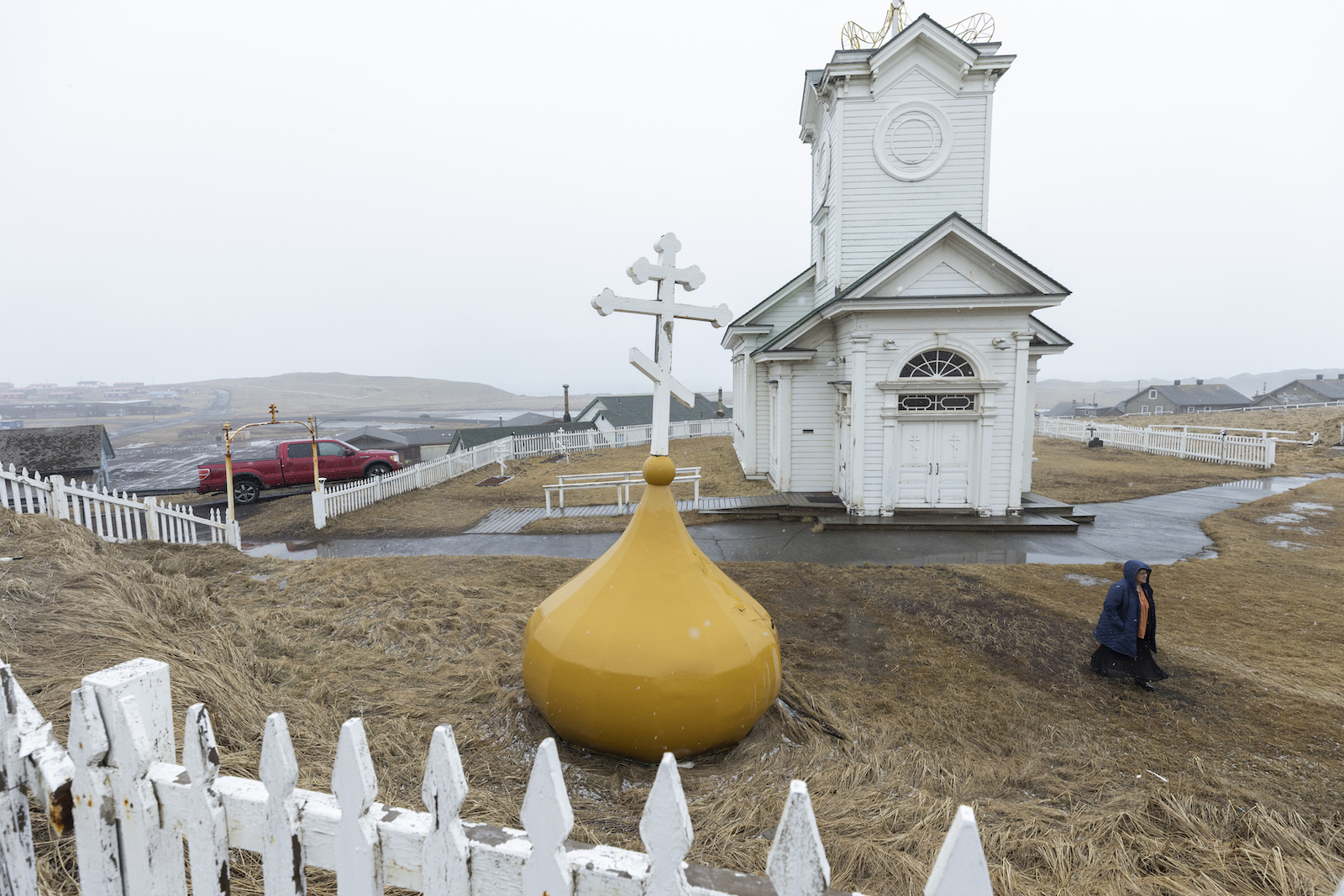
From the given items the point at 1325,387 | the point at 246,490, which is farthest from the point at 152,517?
the point at 1325,387

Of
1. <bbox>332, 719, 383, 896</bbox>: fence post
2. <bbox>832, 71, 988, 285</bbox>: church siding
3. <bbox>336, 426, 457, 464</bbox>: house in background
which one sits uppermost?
<bbox>832, 71, 988, 285</bbox>: church siding

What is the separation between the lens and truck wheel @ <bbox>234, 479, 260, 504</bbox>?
1673cm

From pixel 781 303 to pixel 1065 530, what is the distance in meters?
9.24

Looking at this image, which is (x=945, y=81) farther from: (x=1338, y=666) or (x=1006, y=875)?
(x=1006, y=875)

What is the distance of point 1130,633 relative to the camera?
5.21m

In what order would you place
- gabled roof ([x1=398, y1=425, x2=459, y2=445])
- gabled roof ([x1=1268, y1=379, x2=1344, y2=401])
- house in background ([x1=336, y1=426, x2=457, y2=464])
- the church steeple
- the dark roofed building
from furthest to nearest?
gabled roof ([x1=1268, y1=379, x2=1344, y2=401]) → gabled roof ([x1=398, y1=425, x2=459, y2=445]) → house in background ([x1=336, y1=426, x2=457, y2=464]) → the dark roofed building → the church steeple

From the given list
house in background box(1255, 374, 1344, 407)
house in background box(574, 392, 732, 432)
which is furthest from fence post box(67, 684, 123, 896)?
house in background box(1255, 374, 1344, 407)

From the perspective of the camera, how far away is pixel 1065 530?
1132 cm

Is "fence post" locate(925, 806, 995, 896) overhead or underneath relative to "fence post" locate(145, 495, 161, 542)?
overhead

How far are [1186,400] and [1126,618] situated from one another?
3596 inches

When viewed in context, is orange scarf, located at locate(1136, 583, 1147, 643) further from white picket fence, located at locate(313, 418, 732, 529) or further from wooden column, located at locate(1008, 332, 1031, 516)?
wooden column, located at locate(1008, 332, 1031, 516)

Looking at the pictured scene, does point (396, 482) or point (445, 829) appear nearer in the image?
point (445, 829)

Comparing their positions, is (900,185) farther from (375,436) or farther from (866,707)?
(375,436)

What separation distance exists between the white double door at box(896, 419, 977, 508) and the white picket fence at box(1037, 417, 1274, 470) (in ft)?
48.6
